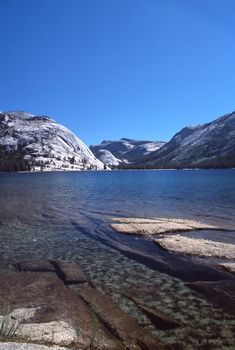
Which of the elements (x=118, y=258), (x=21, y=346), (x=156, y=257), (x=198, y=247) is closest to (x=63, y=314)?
(x=21, y=346)

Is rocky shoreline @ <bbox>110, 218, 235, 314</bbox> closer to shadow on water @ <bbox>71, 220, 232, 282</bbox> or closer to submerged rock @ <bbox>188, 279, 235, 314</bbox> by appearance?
submerged rock @ <bbox>188, 279, 235, 314</bbox>

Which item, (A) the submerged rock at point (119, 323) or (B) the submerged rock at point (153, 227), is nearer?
(A) the submerged rock at point (119, 323)

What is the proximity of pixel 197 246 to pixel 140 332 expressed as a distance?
13505 millimetres

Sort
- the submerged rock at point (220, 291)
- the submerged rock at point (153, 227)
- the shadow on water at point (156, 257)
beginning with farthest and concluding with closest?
1. the submerged rock at point (153, 227)
2. the shadow on water at point (156, 257)
3. the submerged rock at point (220, 291)

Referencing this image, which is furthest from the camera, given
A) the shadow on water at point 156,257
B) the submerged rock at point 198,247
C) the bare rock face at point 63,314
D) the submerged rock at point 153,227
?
the submerged rock at point 153,227

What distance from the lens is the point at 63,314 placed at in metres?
12.9

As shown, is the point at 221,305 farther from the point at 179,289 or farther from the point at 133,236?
the point at 133,236

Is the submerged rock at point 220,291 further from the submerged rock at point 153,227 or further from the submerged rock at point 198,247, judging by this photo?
the submerged rock at point 153,227

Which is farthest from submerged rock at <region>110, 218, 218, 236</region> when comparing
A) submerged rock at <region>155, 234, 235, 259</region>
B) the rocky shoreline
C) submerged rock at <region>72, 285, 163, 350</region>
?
submerged rock at <region>72, 285, 163, 350</region>

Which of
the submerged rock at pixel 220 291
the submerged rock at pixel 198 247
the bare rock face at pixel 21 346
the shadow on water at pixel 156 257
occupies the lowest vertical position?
the shadow on water at pixel 156 257

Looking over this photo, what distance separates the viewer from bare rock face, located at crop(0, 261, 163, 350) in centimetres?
1050

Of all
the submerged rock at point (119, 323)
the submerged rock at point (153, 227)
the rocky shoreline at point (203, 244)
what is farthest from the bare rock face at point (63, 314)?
the submerged rock at point (153, 227)

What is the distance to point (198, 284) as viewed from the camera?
17250 millimetres

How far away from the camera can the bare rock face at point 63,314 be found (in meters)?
10.5
